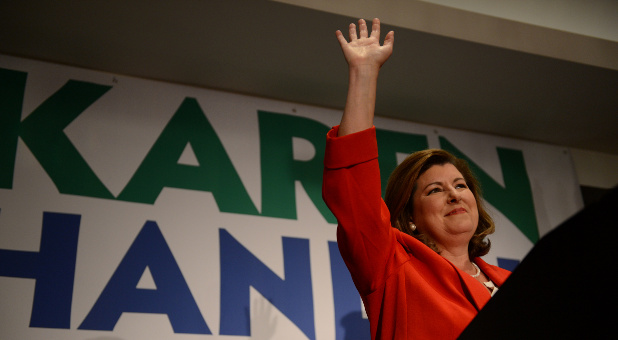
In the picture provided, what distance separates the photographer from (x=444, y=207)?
166 cm

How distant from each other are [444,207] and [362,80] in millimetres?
531

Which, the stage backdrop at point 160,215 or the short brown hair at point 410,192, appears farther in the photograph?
the stage backdrop at point 160,215

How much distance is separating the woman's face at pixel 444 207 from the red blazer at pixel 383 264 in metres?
0.20

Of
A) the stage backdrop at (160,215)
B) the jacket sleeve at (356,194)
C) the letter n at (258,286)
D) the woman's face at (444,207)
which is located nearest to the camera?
the jacket sleeve at (356,194)

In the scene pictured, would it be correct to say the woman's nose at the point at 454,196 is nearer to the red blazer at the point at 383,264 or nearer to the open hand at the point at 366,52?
the red blazer at the point at 383,264

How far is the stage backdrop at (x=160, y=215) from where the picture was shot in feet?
7.11

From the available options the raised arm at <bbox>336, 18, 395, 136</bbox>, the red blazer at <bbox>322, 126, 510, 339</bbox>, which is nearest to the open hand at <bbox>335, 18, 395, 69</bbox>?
the raised arm at <bbox>336, 18, 395, 136</bbox>

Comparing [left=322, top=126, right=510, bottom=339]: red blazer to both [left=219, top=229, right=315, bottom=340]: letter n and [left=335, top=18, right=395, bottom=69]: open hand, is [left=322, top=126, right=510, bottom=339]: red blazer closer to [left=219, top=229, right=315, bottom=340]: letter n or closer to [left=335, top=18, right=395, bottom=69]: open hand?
[left=335, top=18, right=395, bottom=69]: open hand

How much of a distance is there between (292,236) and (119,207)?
2.19ft

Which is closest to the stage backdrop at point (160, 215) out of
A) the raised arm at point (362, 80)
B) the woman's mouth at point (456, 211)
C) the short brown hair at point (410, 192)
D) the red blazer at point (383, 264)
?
the short brown hair at point (410, 192)

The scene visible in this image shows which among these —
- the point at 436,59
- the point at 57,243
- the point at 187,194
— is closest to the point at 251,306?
the point at 187,194

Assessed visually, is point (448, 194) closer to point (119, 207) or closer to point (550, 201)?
point (119, 207)

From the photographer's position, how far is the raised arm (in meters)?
1.23

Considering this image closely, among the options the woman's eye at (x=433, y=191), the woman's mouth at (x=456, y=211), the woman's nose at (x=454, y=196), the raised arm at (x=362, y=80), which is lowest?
the woman's mouth at (x=456, y=211)
